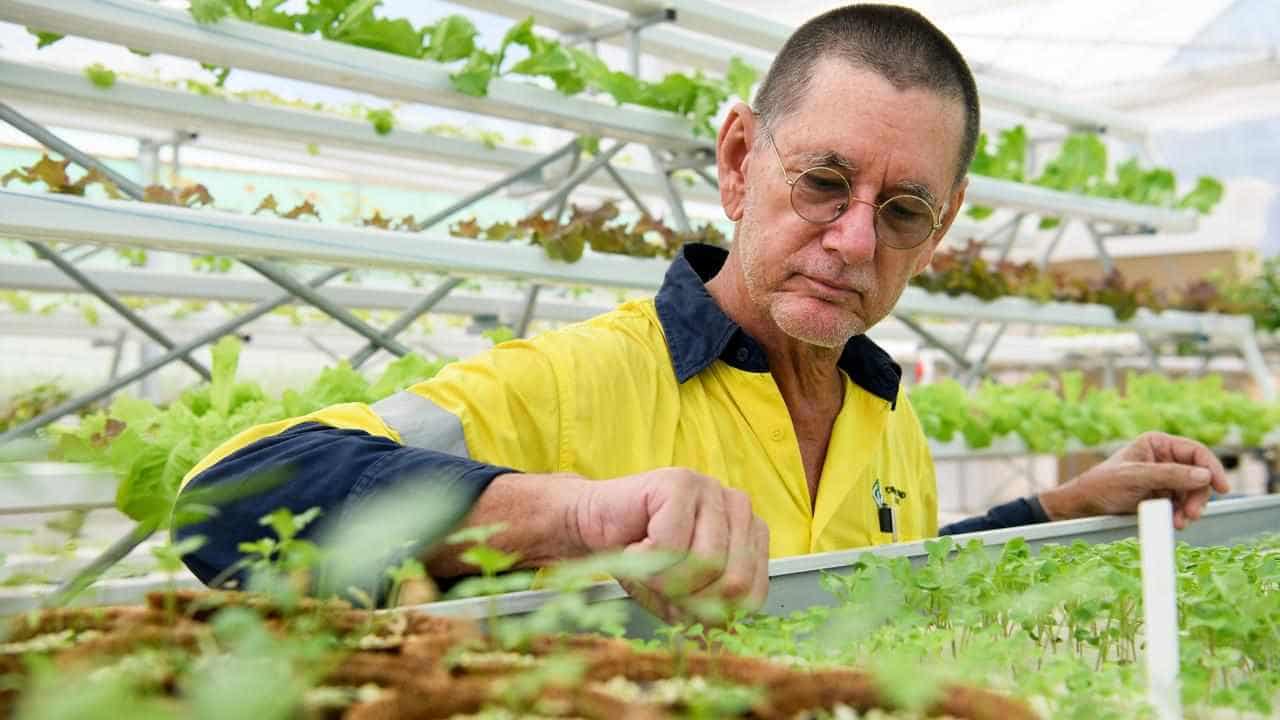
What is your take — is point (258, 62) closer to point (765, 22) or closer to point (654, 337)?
point (654, 337)

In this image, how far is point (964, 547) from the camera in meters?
1.03

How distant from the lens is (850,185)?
135 centimetres

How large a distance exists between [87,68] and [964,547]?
2064 mm

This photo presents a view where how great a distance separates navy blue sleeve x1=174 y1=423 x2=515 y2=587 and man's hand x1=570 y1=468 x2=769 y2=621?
15 centimetres

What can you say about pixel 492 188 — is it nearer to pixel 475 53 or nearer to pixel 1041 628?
pixel 475 53

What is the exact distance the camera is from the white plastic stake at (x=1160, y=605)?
58 centimetres

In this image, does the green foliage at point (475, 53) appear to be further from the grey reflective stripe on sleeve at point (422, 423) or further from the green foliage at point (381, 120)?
the grey reflective stripe on sleeve at point (422, 423)

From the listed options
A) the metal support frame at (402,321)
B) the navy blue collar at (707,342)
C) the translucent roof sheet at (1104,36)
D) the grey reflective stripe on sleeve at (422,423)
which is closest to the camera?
the grey reflective stripe on sleeve at (422,423)

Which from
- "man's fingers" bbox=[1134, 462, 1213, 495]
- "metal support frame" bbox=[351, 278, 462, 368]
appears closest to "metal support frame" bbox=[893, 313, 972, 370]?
"metal support frame" bbox=[351, 278, 462, 368]

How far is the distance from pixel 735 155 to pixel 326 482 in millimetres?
856

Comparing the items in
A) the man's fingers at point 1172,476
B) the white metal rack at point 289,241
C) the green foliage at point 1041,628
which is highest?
the white metal rack at point 289,241

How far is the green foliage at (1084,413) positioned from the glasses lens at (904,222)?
1873 mm

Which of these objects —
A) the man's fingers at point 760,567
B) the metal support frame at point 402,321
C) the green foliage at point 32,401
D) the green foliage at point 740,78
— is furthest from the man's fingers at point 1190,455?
the green foliage at point 32,401

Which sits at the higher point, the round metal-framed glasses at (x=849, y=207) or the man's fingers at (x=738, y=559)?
the round metal-framed glasses at (x=849, y=207)
